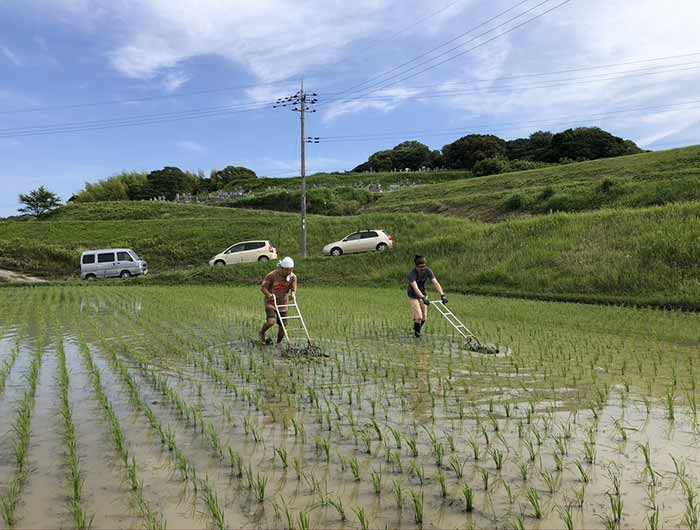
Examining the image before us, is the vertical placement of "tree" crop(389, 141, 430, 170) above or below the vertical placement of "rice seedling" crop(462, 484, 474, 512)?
above

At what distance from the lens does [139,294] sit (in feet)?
64.5

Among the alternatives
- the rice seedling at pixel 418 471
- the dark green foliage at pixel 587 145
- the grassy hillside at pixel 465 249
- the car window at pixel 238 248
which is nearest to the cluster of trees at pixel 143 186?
the grassy hillside at pixel 465 249

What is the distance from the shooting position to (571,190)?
34781 mm

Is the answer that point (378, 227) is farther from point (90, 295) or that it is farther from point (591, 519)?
point (591, 519)

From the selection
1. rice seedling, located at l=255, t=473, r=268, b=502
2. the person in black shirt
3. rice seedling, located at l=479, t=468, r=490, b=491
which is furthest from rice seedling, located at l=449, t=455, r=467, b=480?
the person in black shirt

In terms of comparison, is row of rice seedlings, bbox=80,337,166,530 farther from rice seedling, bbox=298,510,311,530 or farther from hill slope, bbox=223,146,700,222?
hill slope, bbox=223,146,700,222

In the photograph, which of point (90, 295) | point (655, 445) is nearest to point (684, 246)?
point (655, 445)

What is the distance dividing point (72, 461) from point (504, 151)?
8554cm

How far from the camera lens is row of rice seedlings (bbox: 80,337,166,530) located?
346cm

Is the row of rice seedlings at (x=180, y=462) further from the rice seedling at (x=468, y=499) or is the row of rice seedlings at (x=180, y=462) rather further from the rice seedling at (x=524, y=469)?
the rice seedling at (x=524, y=469)

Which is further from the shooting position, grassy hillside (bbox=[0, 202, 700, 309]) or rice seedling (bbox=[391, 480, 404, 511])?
grassy hillside (bbox=[0, 202, 700, 309])

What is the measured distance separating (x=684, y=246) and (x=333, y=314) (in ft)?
36.9

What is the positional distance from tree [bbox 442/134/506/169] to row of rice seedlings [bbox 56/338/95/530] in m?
78.5

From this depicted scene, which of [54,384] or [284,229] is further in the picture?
[284,229]
